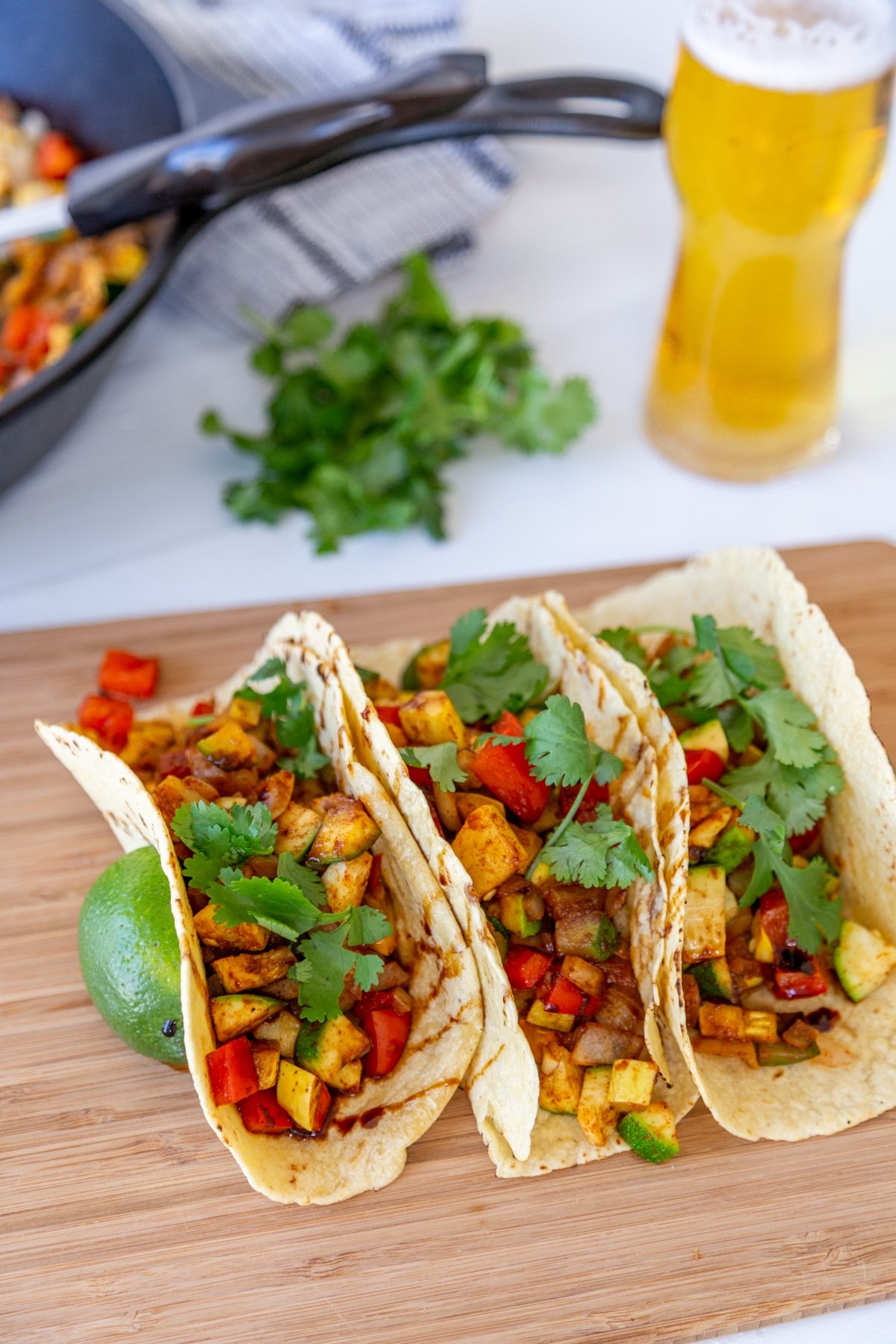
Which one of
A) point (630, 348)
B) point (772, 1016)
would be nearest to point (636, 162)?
point (630, 348)

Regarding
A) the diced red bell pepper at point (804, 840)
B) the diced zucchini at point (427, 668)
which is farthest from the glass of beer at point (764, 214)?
the diced red bell pepper at point (804, 840)

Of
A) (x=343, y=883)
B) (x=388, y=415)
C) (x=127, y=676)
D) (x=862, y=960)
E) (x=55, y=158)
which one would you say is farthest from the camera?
(x=55, y=158)

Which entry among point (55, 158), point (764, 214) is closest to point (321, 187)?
point (55, 158)

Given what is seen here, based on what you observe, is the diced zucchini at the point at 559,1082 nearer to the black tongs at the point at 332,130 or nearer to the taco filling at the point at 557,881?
the taco filling at the point at 557,881

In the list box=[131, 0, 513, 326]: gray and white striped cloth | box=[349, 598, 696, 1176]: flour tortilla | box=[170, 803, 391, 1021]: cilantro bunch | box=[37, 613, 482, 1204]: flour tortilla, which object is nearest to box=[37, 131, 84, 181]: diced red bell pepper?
box=[131, 0, 513, 326]: gray and white striped cloth

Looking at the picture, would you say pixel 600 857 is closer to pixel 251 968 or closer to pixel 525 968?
pixel 525 968

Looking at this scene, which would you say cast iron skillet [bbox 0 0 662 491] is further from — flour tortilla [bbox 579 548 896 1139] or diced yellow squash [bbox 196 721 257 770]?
flour tortilla [bbox 579 548 896 1139]
